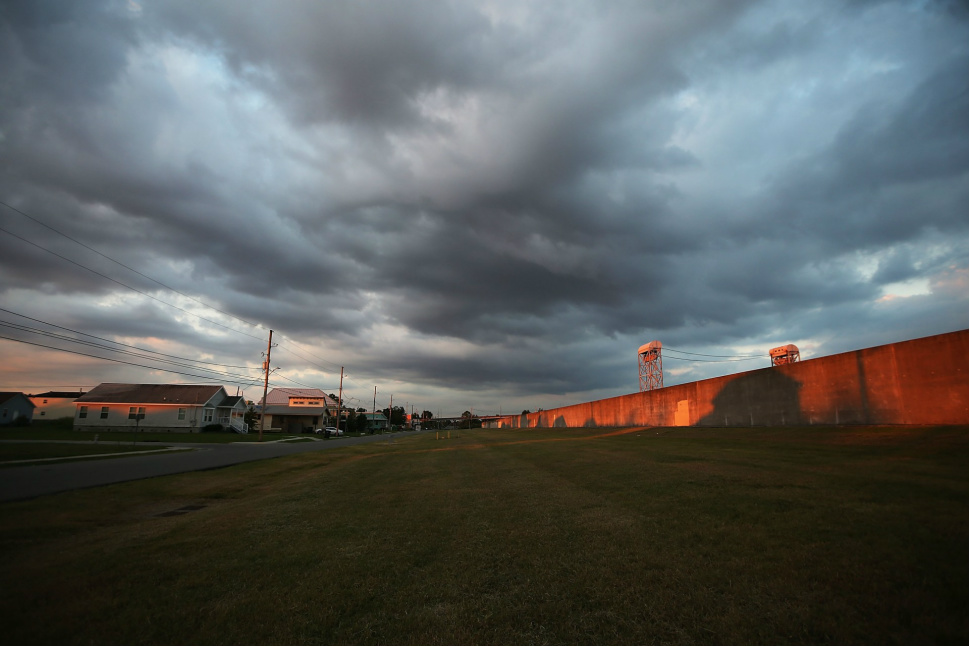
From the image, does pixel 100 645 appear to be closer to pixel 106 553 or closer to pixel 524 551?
pixel 106 553

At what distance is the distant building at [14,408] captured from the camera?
63.9 m

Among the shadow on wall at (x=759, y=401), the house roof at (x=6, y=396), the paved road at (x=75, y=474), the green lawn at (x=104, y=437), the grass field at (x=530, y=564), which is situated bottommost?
the green lawn at (x=104, y=437)

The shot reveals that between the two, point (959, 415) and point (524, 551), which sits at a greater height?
point (959, 415)

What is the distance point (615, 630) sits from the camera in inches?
144

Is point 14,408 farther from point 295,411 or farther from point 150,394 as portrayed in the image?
point 295,411

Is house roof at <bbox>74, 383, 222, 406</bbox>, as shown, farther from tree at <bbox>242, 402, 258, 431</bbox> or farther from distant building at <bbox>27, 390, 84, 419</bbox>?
distant building at <bbox>27, 390, 84, 419</bbox>

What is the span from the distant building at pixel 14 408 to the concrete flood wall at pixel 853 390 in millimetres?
89622

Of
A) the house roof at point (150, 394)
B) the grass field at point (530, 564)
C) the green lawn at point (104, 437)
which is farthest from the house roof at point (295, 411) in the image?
the grass field at point (530, 564)

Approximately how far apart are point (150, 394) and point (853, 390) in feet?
254

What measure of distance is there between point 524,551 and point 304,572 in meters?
2.72

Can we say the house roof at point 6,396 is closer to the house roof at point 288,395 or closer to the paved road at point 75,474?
the house roof at point 288,395

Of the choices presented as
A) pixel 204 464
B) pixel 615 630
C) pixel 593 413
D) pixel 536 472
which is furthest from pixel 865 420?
pixel 593 413

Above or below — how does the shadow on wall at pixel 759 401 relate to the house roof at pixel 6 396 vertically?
below

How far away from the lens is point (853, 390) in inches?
647
